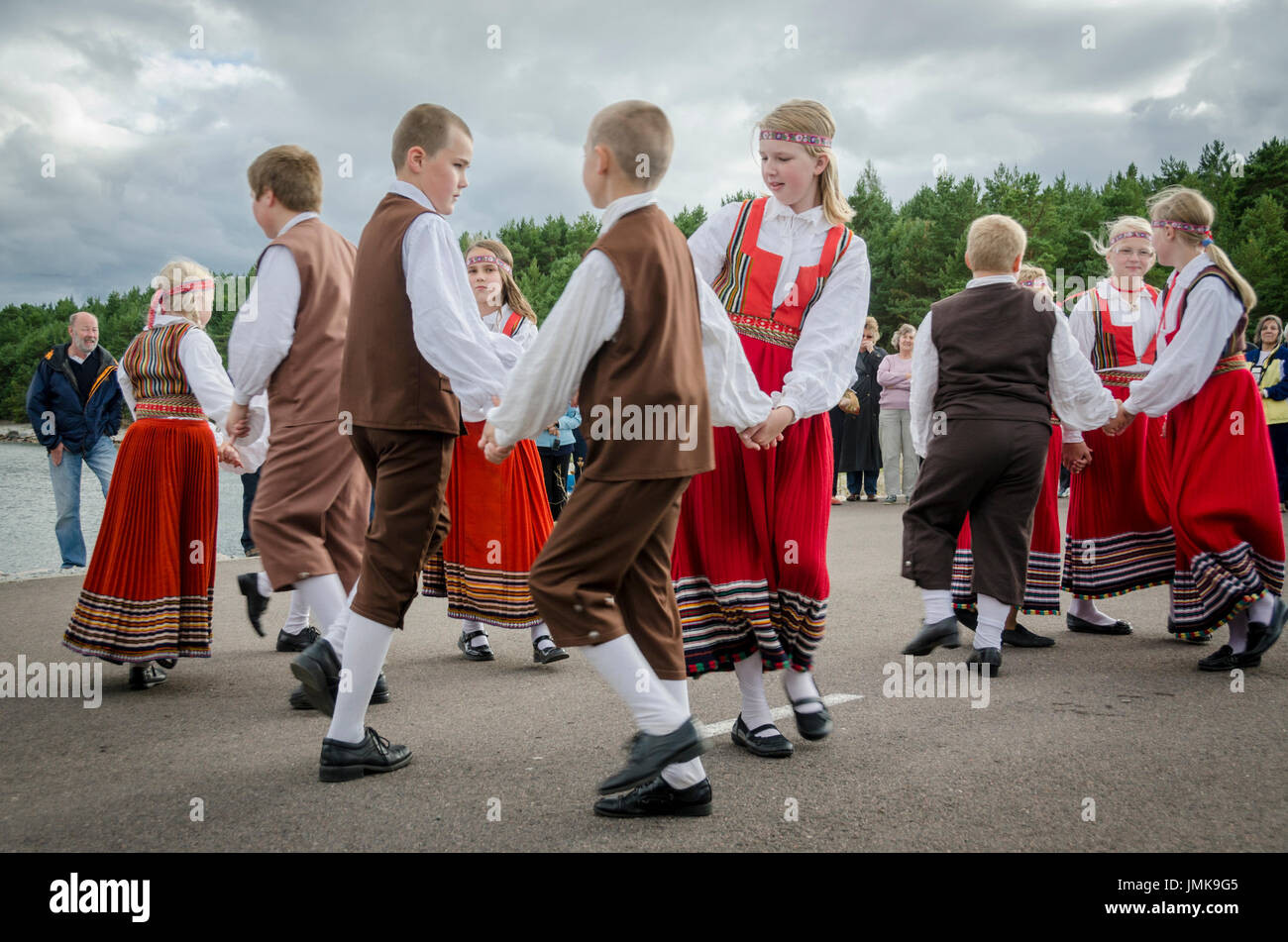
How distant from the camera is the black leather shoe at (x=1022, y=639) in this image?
5.63 meters

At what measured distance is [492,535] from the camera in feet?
18.2

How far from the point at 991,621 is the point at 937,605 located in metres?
0.39

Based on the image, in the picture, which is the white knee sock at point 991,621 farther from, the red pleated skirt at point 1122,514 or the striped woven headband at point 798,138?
the striped woven headband at point 798,138

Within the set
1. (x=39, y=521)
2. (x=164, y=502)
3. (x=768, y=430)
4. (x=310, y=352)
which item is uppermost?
(x=310, y=352)

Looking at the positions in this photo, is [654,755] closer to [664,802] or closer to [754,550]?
[664,802]

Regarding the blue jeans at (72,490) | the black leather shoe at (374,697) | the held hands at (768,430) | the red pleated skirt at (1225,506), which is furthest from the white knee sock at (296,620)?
the red pleated skirt at (1225,506)

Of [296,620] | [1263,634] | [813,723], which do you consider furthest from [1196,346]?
[296,620]

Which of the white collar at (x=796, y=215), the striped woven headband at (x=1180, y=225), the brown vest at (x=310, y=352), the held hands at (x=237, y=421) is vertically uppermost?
the striped woven headband at (x=1180, y=225)

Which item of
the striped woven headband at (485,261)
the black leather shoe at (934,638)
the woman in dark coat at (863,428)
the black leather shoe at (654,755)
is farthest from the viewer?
the woman in dark coat at (863,428)

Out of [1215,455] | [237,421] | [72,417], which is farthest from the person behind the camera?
[72,417]

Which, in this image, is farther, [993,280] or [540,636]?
[540,636]

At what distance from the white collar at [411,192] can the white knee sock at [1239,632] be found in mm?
4030

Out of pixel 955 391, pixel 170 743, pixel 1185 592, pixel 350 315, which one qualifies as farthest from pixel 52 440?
pixel 1185 592

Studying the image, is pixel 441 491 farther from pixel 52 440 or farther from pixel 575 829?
pixel 52 440
